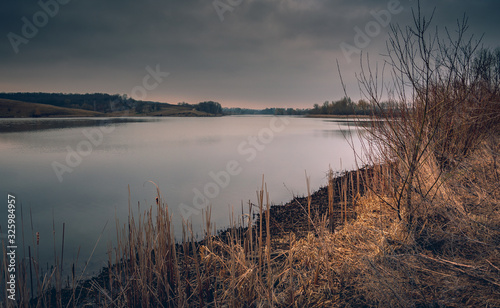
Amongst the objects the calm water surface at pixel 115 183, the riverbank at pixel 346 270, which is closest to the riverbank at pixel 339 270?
the riverbank at pixel 346 270

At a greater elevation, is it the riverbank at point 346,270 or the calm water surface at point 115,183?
the riverbank at point 346,270

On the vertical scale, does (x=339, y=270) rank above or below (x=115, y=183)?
above

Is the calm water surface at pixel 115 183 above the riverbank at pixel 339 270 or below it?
below

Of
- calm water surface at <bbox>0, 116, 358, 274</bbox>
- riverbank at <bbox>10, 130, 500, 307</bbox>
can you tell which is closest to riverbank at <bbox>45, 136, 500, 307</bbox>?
riverbank at <bbox>10, 130, 500, 307</bbox>

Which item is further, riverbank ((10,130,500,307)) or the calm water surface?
the calm water surface

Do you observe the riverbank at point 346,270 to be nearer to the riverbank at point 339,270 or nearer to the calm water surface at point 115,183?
the riverbank at point 339,270

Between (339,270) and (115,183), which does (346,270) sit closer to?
(339,270)

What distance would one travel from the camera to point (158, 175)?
35.9 feet

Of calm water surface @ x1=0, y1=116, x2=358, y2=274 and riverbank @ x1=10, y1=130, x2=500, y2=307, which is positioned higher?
riverbank @ x1=10, y1=130, x2=500, y2=307

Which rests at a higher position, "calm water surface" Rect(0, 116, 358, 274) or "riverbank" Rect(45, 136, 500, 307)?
"riverbank" Rect(45, 136, 500, 307)

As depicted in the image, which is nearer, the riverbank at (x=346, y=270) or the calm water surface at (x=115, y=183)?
the riverbank at (x=346, y=270)

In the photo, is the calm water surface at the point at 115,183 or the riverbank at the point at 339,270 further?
the calm water surface at the point at 115,183

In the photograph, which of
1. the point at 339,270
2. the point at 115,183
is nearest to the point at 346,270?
the point at 339,270

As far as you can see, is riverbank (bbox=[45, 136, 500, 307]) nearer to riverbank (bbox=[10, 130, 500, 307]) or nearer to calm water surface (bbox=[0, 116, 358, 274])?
riverbank (bbox=[10, 130, 500, 307])
